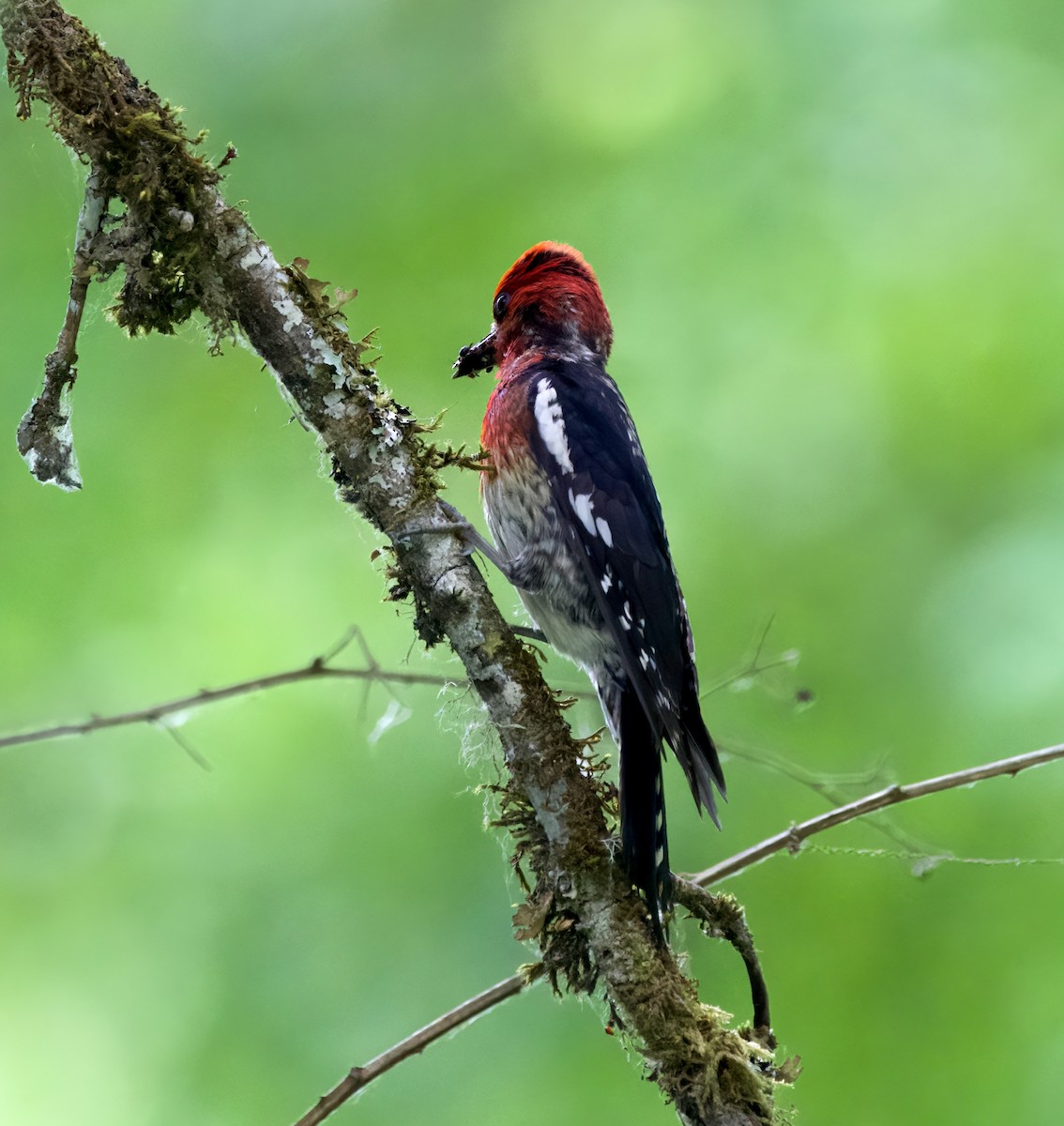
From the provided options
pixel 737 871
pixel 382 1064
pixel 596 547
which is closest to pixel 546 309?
pixel 596 547

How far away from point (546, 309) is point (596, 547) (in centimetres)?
73

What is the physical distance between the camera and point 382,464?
185 cm

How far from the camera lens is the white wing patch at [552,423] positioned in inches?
98.3

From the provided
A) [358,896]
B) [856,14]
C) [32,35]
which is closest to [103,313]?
[32,35]

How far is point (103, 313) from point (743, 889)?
2.28 meters

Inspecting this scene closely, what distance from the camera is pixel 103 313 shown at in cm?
190

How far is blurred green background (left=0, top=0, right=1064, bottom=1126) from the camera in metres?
3.19

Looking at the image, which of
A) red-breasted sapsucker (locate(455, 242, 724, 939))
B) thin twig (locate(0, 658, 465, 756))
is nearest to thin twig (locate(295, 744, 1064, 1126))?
red-breasted sapsucker (locate(455, 242, 724, 939))

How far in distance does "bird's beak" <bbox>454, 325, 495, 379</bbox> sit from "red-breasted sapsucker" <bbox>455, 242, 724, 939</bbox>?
129 millimetres

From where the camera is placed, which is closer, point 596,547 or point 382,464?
point 382,464

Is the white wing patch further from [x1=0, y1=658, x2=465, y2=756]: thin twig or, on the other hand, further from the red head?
[x1=0, y1=658, x2=465, y2=756]: thin twig

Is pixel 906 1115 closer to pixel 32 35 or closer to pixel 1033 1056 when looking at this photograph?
pixel 1033 1056

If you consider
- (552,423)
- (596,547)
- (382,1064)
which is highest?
(552,423)

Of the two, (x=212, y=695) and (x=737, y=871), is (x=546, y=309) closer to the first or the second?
(x=212, y=695)
